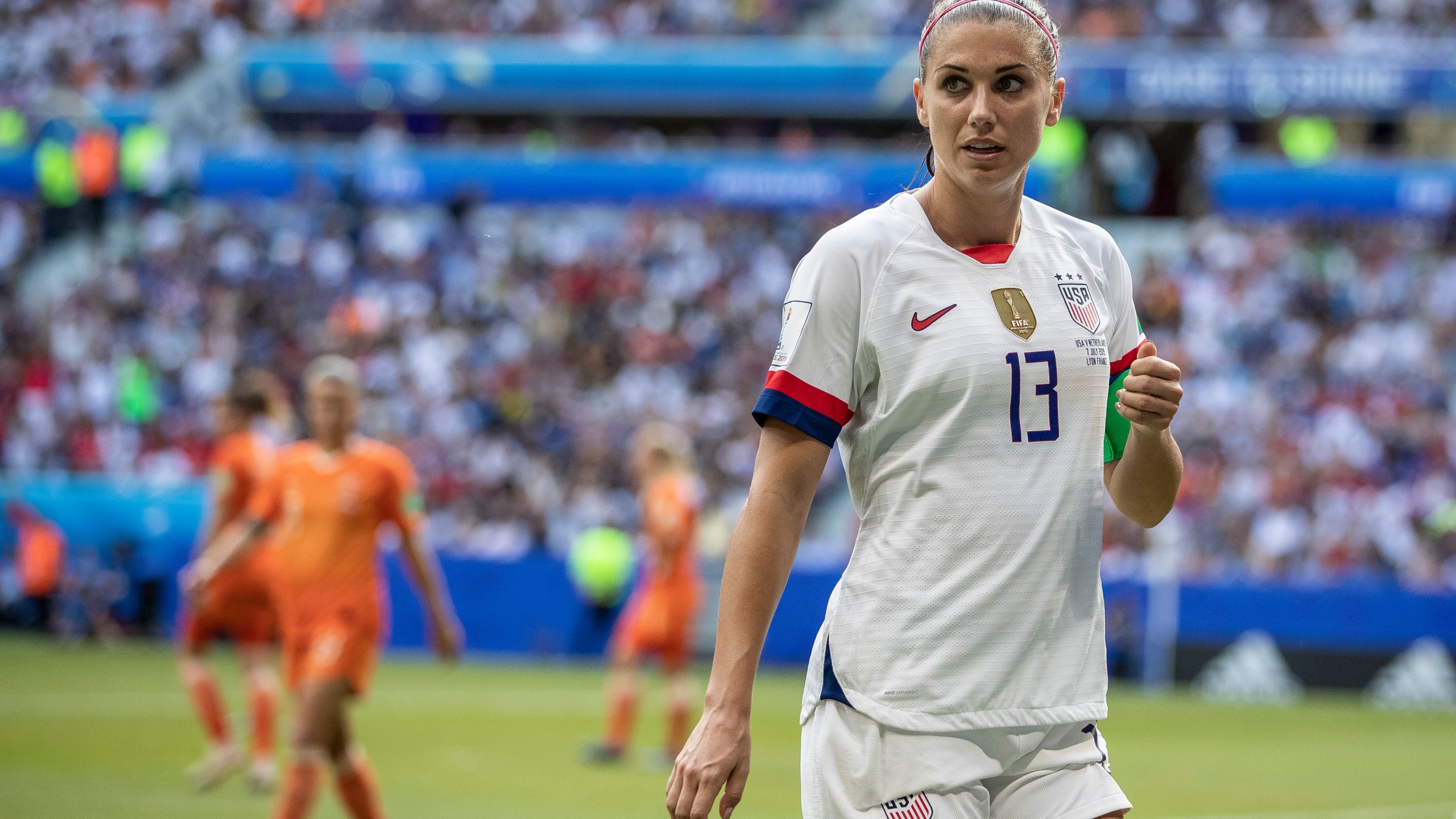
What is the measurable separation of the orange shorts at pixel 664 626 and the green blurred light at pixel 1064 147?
1448 centimetres

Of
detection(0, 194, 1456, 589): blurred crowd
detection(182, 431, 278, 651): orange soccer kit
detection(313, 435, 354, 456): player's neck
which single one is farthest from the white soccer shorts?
detection(0, 194, 1456, 589): blurred crowd

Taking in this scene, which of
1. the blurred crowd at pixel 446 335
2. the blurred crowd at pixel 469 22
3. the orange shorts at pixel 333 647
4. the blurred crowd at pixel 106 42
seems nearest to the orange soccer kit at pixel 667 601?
the orange shorts at pixel 333 647

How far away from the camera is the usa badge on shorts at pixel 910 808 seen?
9.56ft

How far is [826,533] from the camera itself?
22375 mm

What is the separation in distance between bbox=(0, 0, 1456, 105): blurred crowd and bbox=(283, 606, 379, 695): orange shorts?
2154 centimetres

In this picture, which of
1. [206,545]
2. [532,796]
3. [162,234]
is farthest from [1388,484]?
[162,234]

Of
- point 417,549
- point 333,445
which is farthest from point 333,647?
point 333,445

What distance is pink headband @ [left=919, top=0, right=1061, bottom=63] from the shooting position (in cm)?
303

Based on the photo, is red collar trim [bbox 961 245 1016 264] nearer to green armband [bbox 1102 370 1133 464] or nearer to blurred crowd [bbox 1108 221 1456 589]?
green armband [bbox 1102 370 1133 464]

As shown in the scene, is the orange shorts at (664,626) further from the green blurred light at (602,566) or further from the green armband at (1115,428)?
the green armband at (1115,428)

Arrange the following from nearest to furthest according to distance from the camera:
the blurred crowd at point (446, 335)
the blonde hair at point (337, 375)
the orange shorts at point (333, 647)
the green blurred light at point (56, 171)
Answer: the orange shorts at point (333, 647) < the blonde hair at point (337, 375) < the blurred crowd at point (446, 335) < the green blurred light at point (56, 171)

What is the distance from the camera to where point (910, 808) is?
2920 millimetres

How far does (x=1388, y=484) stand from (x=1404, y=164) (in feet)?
21.9

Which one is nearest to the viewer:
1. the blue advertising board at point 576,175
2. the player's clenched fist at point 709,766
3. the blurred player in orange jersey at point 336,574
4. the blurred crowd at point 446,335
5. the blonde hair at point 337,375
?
the player's clenched fist at point 709,766
